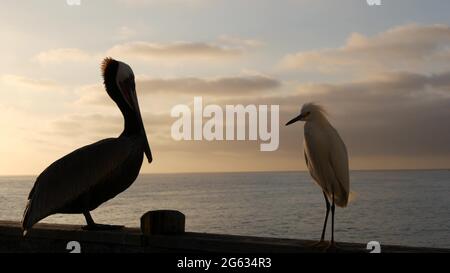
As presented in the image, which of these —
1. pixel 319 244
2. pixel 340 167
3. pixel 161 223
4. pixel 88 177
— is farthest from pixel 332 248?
pixel 88 177

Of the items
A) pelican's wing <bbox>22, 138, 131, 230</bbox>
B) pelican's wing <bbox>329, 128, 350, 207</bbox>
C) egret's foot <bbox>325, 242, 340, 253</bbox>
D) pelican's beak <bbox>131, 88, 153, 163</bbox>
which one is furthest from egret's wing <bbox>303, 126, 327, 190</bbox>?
pelican's wing <bbox>22, 138, 131, 230</bbox>

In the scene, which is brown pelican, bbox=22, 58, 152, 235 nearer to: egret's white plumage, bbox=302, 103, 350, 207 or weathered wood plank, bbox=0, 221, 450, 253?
weathered wood plank, bbox=0, 221, 450, 253

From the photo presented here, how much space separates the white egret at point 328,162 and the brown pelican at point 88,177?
2.37m

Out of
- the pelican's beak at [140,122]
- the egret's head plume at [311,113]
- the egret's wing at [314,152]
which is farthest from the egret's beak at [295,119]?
the pelican's beak at [140,122]

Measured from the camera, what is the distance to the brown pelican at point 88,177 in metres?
7.31

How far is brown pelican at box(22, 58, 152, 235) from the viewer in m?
7.31

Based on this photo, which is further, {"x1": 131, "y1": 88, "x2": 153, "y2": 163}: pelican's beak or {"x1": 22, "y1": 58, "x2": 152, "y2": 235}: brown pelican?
{"x1": 131, "y1": 88, "x2": 153, "y2": 163}: pelican's beak

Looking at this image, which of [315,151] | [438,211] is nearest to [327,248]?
[315,151]

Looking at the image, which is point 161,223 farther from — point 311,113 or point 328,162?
point 311,113

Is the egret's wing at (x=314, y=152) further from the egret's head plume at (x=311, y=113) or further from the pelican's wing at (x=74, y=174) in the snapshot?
the pelican's wing at (x=74, y=174)

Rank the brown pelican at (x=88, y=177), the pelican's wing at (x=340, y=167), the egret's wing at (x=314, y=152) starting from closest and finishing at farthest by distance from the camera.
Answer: the pelican's wing at (x=340, y=167)
the egret's wing at (x=314, y=152)
the brown pelican at (x=88, y=177)

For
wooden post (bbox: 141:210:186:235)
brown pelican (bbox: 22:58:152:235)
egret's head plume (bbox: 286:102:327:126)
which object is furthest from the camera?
egret's head plume (bbox: 286:102:327:126)

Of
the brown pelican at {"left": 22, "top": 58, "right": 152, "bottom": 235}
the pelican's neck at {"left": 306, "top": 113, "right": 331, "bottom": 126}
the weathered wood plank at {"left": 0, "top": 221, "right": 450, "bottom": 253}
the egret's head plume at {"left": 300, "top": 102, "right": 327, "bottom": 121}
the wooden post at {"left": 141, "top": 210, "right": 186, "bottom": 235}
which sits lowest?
the weathered wood plank at {"left": 0, "top": 221, "right": 450, "bottom": 253}

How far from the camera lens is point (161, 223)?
6.41m
